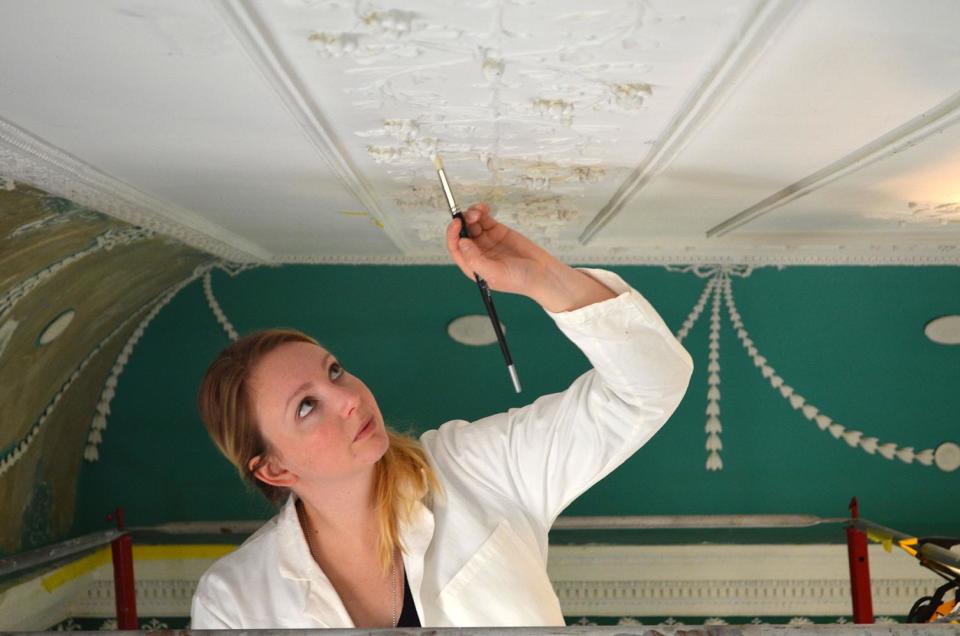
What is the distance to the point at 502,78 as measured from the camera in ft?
4.21

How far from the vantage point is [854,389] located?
346cm

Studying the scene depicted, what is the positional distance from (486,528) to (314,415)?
1.32 ft

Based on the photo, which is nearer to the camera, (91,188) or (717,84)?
(717,84)

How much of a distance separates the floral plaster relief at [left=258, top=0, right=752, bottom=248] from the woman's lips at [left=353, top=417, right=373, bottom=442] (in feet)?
1.69

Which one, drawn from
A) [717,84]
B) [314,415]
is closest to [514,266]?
[717,84]

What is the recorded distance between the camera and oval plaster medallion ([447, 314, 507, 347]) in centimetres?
342

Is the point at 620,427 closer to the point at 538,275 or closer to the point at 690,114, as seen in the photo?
the point at 538,275

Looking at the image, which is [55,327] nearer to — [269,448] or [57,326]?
[57,326]

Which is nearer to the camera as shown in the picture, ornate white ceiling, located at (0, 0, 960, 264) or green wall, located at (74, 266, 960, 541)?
ornate white ceiling, located at (0, 0, 960, 264)

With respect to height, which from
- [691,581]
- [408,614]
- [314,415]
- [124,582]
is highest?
[314,415]

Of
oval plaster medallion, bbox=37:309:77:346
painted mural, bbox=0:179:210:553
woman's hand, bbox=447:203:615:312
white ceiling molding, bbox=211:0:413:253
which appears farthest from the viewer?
oval plaster medallion, bbox=37:309:77:346

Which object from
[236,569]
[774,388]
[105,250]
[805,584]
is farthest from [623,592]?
[105,250]

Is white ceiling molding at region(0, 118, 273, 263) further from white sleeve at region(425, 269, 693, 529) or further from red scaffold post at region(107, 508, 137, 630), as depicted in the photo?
red scaffold post at region(107, 508, 137, 630)

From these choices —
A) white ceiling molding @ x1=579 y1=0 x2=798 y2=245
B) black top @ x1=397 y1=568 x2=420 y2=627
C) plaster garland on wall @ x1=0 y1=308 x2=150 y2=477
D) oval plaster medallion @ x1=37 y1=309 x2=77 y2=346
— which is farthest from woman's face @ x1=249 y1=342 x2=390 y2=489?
plaster garland on wall @ x1=0 y1=308 x2=150 y2=477
